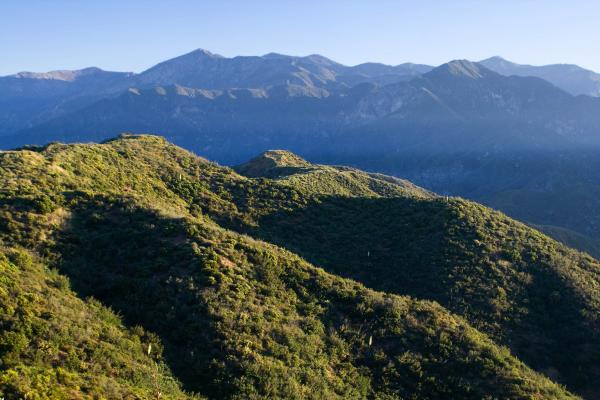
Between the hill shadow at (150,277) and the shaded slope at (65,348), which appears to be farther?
the hill shadow at (150,277)

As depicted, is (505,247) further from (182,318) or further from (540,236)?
(182,318)

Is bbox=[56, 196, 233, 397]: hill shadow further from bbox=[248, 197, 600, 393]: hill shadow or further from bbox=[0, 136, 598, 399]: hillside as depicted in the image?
bbox=[248, 197, 600, 393]: hill shadow

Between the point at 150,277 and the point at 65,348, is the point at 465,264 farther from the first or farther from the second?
the point at 65,348

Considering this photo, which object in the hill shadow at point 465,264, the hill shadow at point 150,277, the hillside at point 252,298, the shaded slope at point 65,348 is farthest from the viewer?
the hill shadow at point 465,264

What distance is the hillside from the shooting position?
1847 cm

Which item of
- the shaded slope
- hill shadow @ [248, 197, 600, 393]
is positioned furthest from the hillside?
hill shadow @ [248, 197, 600, 393]

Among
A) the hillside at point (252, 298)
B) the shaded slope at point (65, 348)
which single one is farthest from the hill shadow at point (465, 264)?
the shaded slope at point (65, 348)

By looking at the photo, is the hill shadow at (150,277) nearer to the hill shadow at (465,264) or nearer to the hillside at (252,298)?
the hillside at (252,298)

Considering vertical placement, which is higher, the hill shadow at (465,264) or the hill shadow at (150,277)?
the hill shadow at (150,277)

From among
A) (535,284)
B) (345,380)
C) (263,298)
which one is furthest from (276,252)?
(535,284)

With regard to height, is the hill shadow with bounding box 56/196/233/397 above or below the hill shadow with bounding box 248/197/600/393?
above

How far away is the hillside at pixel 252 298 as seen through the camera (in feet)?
60.6

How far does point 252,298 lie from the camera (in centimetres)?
2494

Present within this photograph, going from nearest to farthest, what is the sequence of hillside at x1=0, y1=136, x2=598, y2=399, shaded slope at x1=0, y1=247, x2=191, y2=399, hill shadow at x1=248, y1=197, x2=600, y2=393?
1. shaded slope at x1=0, y1=247, x2=191, y2=399
2. hillside at x1=0, y1=136, x2=598, y2=399
3. hill shadow at x1=248, y1=197, x2=600, y2=393
